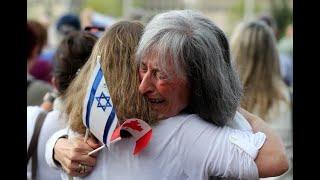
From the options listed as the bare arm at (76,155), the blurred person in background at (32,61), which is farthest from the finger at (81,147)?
the blurred person in background at (32,61)

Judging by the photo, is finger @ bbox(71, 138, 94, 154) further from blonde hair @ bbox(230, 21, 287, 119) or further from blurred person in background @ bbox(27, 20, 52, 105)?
blonde hair @ bbox(230, 21, 287, 119)

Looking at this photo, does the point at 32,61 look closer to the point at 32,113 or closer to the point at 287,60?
the point at 32,113

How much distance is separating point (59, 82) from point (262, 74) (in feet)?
5.20

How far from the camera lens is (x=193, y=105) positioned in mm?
2447

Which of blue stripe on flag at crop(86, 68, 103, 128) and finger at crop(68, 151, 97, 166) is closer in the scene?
blue stripe on flag at crop(86, 68, 103, 128)

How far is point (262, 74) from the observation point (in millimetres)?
4402

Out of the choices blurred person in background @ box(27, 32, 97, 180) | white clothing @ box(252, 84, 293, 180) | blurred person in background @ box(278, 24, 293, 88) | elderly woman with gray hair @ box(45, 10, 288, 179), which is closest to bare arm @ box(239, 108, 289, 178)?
elderly woman with gray hair @ box(45, 10, 288, 179)

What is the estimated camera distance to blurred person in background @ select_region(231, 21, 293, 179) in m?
4.31

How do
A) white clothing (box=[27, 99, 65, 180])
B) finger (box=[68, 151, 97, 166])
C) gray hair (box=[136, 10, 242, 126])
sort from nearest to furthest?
gray hair (box=[136, 10, 242, 126]), finger (box=[68, 151, 97, 166]), white clothing (box=[27, 99, 65, 180])

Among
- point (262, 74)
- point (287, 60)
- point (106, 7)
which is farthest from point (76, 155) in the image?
point (106, 7)

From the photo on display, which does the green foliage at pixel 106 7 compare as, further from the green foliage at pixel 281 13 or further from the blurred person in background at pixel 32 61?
the blurred person in background at pixel 32 61

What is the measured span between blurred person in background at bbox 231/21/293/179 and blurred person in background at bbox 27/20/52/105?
1.31 m
